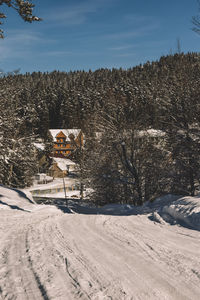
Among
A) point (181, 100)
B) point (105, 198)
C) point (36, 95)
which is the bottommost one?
point (105, 198)

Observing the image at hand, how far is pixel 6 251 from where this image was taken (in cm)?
523

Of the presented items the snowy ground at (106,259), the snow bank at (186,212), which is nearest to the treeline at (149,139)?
the snow bank at (186,212)

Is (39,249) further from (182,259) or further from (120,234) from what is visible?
(182,259)

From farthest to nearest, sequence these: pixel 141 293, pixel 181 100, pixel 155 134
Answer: pixel 155 134, pixel 181 100, pixel 141 293

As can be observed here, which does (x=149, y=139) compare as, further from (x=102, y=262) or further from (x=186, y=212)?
(x=102, y=262)

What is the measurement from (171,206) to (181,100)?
7.39m

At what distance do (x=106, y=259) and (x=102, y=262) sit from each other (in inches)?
5.6

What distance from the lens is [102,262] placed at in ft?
14.1

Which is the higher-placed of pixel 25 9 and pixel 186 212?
pixel 25 9

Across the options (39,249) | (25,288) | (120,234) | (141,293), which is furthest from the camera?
(120,234)

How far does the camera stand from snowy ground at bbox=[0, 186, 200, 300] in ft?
11.0

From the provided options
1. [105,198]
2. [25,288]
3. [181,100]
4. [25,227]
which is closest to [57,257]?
[25,288]

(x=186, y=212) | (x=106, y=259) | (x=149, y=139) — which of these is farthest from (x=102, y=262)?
(x=149, y=139)

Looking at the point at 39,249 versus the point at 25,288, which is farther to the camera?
the point at 39,249
